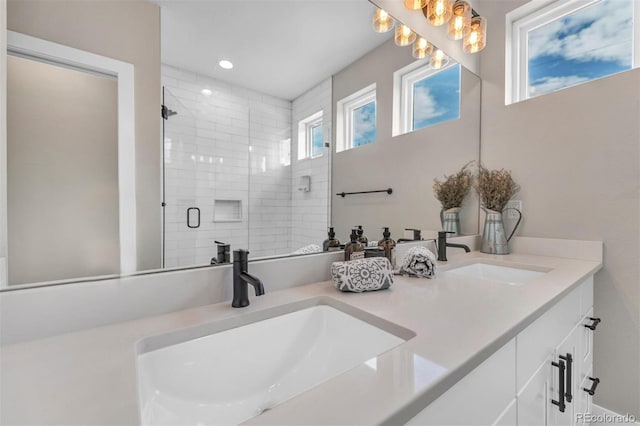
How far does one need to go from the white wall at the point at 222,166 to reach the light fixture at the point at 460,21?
4.17 ft

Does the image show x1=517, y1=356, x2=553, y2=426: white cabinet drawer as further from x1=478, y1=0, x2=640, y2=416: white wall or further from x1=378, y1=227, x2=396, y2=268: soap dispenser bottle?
x1=478, y1=0, x2=640, y2=416: white wall

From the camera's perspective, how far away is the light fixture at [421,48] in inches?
59.2

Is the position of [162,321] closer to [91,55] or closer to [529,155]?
[91,55]

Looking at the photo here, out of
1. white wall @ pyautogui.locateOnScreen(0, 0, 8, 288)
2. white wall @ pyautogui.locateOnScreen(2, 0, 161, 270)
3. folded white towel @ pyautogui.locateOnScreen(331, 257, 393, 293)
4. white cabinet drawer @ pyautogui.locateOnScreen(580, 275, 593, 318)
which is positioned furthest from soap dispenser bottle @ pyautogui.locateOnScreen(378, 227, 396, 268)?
white wall @ pyautogui.locateOnScreen(0, 0, 8, 288)

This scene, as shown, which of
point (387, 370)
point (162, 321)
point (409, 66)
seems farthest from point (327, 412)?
point (409, 66)

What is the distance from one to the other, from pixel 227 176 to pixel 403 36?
1.21 metres

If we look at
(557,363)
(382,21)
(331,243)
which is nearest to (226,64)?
(331,243)

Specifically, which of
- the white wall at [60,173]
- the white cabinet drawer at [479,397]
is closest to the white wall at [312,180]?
the white wall at [60,173]

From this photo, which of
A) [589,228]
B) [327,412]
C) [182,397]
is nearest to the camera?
[327,412]

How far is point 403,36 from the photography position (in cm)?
142

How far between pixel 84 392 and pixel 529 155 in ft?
6.97

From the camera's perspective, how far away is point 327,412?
0.35 metres

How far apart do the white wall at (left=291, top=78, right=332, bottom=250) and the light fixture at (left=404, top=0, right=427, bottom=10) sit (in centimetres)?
73

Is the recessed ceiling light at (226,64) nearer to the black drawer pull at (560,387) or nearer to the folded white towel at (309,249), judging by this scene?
the folded white towel at (309,249)
